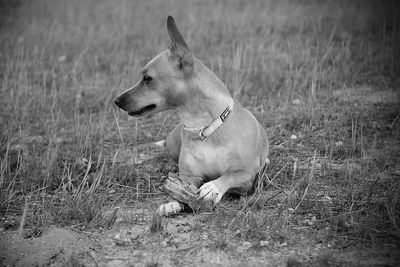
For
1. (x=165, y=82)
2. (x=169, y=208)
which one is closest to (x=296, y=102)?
(x=165, y=82)

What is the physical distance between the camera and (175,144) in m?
4.36

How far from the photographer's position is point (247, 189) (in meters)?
3.59

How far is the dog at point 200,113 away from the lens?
3.60 metres


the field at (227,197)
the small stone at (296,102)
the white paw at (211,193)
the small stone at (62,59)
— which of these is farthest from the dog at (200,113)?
the small stone at (62,59)

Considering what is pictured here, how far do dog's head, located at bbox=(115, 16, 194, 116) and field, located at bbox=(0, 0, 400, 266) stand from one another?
608mm

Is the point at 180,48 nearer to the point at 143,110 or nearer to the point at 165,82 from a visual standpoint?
the point at 165,82

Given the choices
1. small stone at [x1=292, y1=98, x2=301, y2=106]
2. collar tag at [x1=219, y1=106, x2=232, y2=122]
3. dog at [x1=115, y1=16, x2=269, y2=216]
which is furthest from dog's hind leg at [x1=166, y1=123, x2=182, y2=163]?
small stone at [x1=292, y1=98, x2=301, y2=106]

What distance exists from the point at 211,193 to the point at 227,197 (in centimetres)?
38

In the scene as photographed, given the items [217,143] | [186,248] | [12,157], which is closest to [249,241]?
[186,248]

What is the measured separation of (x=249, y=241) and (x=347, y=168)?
1340mm

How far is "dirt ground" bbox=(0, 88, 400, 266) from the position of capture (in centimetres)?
276

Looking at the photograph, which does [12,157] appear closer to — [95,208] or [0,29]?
[95,208]

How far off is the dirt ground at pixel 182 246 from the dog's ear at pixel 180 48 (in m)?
1.16

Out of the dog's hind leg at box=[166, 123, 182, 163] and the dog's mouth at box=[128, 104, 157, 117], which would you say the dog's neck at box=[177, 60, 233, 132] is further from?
the dog's hind leg at box=[166, 123, 182, 163]
